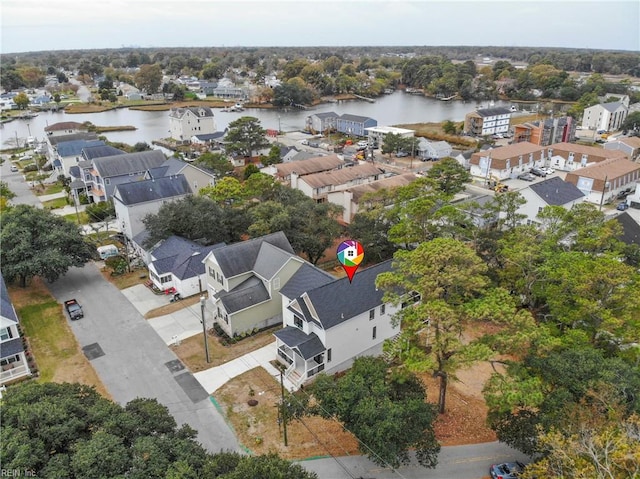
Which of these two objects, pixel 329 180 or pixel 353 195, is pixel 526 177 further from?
pixel 353 195

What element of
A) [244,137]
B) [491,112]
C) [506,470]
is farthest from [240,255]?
[491,112]

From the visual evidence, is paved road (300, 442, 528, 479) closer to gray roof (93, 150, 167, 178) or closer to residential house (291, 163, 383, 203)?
residential house (291, 163, 383, 203)

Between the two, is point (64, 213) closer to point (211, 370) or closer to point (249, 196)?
point (249, 196)

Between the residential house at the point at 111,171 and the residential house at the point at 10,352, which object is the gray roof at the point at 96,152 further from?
the residential house at the point at 10,352

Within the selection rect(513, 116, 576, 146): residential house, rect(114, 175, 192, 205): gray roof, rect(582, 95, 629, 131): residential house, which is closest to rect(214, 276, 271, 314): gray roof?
rect(114, 175, 192, 205): gray roof

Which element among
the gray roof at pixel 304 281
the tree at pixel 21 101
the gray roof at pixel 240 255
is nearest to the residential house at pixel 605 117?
the gray roof at pixel 240 255

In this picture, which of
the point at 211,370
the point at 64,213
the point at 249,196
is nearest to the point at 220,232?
the point at 249,196
